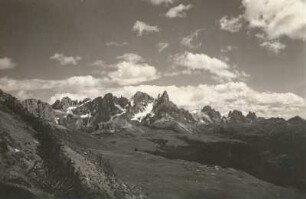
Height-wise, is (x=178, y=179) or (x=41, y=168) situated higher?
(x=41, y=168)

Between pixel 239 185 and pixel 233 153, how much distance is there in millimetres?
72194

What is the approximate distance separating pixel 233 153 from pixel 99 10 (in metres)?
121

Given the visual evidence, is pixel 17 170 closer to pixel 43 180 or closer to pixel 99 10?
pixel 43 180

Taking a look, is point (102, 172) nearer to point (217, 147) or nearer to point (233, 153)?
point (233, 153)

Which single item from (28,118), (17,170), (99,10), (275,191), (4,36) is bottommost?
(275,191)

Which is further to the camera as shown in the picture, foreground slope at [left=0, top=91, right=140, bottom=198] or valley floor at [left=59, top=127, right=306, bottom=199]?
valley floor at [left=59, top=127, right=306, bottom=199]

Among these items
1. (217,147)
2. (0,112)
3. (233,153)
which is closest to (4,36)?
(0,112)

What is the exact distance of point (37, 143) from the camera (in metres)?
73.4

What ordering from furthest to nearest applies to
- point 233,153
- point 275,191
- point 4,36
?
→ point 233,153 < point 275,191 < point 4,36

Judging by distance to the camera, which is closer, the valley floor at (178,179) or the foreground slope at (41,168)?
the foreground slope at (41,168)

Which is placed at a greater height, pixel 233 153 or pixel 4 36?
pixel 4 36

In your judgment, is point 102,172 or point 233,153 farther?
point 233,153

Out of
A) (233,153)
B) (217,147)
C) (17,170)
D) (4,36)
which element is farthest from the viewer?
(217,147)

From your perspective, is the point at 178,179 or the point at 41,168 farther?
the point at 178,179
